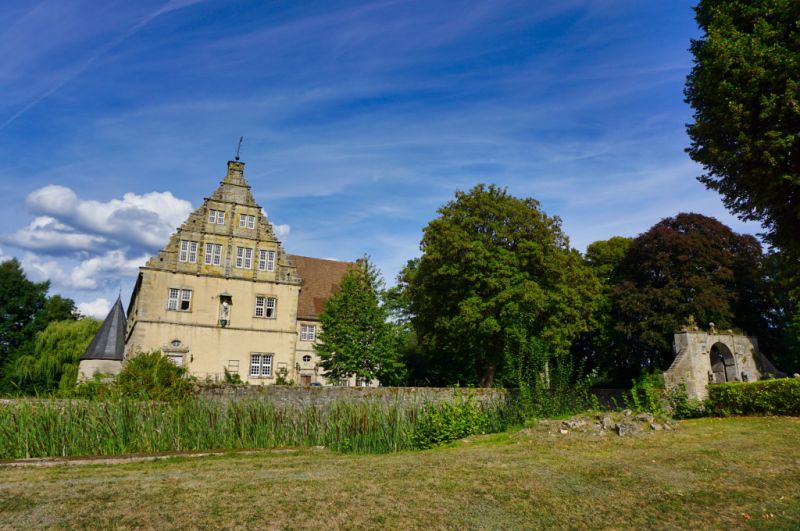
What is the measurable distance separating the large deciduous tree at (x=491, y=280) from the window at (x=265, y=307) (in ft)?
31.5

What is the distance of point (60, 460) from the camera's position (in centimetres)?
984

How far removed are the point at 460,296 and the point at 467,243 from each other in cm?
290

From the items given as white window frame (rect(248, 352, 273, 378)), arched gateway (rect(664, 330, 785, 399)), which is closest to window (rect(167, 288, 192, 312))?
white window frame (rect(248, 352, 273, 378))

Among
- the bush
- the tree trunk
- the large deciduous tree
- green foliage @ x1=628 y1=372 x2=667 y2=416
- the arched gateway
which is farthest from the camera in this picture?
the tree trunk

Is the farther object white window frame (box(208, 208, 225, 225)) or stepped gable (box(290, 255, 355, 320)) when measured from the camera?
stepped gable (box(290, 255, 355, 320))

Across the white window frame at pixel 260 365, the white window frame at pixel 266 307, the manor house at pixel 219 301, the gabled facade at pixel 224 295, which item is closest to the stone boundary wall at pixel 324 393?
the gabled facade at pixel 224 295

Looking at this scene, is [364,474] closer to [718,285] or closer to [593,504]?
[593,504]

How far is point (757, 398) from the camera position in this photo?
1695 centimetres

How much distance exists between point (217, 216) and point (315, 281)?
35.9ft

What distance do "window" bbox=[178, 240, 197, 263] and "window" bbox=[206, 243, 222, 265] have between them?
0.76m

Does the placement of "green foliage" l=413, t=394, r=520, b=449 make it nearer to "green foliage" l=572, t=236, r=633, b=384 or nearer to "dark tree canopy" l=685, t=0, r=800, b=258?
"dark tree canopy" l=685, t=0, r=800, b=258

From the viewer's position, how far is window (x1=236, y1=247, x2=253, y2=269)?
32.3 m

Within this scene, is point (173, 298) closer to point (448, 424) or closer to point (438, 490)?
point (448, 424)

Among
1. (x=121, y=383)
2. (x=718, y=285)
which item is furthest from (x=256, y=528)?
(x=718, y=285)
